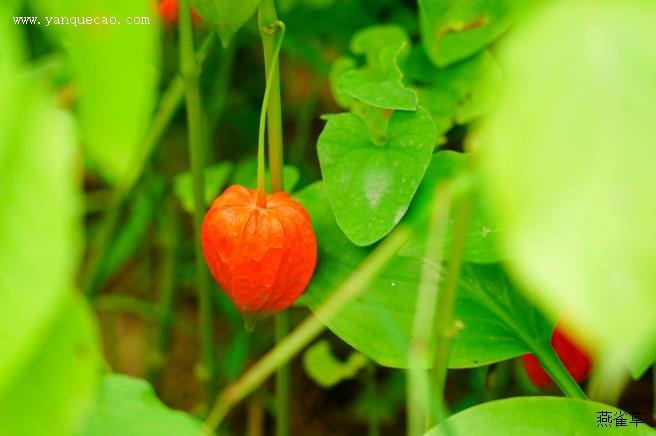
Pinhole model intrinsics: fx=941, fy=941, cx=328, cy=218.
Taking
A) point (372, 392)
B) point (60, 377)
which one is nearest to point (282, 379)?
point (372, 392)

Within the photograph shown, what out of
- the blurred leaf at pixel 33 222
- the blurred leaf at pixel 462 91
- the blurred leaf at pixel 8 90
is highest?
the blurred leaf at pixel 8 90

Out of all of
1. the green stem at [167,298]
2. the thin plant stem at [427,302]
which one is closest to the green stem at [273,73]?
the thin plant stem at [427,302]

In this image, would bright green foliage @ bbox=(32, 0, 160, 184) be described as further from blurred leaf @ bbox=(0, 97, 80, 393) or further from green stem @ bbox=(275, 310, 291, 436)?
green stem @ bbox=(275, 310, 291, 436)

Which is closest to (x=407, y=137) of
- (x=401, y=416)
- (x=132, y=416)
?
(x=132, y=416)

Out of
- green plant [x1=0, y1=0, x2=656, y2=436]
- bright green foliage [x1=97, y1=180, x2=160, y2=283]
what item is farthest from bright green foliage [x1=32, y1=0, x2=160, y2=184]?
bright green foliage [x1=97, y1=180, x2=160, y2=283]

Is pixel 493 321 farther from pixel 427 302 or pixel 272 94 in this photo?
pixel 272 94

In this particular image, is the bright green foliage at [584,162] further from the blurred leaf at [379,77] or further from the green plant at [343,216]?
the blurred leaf at [379,77]

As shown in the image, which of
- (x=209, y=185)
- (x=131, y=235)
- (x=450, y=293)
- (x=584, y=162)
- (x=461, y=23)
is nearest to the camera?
(x=584, y=162)

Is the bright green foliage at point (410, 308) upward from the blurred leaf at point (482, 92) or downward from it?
downward
